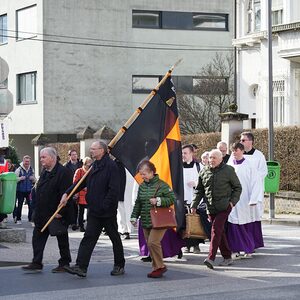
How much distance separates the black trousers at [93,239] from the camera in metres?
11.5

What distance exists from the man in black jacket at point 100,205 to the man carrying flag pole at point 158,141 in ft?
2.54

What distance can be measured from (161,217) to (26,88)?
111ft

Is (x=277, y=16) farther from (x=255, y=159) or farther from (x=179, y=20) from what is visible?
(x=255, y=159)

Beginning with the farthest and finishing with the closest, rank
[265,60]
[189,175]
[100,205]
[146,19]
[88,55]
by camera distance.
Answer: [146,19] → [88,55] → [265,60] → [189,175] → [100,205]

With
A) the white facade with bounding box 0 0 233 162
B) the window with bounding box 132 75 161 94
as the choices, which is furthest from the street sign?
the window with bounding box 132 75 161 94

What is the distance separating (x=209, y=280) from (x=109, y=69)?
109 feet

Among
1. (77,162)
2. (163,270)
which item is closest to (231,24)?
(77,162)

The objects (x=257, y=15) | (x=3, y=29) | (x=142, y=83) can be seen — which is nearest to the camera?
(x=257, y=15)

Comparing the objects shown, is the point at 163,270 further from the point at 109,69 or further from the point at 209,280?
the point at 109,69

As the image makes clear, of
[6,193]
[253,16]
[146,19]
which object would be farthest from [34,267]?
[146,19]

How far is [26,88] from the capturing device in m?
44.4

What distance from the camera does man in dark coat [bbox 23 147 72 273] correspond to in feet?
39.1

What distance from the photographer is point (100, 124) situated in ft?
145

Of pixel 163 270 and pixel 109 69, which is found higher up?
pixel 109 69
